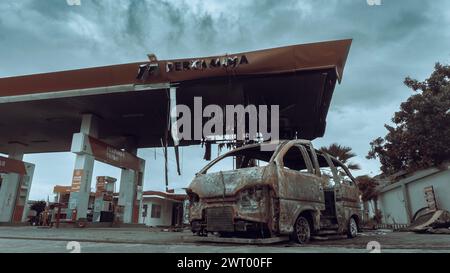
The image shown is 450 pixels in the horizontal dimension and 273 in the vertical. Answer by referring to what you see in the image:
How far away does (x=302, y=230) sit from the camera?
5293mm

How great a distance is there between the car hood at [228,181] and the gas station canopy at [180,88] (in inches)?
259

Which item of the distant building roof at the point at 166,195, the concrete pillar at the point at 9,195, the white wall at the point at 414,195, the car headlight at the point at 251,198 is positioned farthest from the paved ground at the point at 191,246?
the distant building roof at the point at 166,195

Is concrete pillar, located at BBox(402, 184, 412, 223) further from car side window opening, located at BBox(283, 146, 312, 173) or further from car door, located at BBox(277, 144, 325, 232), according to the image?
car door, located at BBox(277, 144, 325, 232)

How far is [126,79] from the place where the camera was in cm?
1262

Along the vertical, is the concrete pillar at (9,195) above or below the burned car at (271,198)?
above

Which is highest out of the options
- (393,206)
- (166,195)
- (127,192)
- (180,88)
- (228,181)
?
(180,88)

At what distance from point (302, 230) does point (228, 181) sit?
1427 millimetres

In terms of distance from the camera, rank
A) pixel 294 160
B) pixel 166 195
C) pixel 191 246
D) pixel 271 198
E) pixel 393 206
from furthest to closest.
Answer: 1. pixel 166 195
2. pixel 393 206
3. pixel 294 160
4. pixel 271 198
5. pixel 191 246

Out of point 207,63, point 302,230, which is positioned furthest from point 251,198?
point 207,63

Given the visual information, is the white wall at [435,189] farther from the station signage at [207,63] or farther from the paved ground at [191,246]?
the station signage at [207,63]

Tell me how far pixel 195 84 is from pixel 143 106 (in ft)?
12.5

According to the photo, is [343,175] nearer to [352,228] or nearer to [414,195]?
[352,228]

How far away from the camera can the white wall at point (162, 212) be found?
29.7m
